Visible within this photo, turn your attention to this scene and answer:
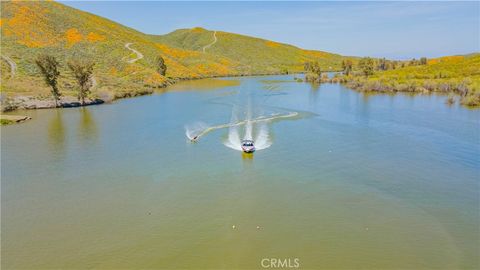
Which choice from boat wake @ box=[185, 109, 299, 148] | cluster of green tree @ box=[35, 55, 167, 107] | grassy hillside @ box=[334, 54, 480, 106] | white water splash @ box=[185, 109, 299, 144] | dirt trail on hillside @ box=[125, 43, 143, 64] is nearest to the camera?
boat wake @ box=[185, 109, 299, 148]

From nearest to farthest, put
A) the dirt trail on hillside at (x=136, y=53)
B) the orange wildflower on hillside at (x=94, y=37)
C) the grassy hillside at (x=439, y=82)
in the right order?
the grassy hillside at (x=439, y=82), the dirt trail on hillside at (x=136, y=53), the orange wildflower on hillside at (x=94, y=37)

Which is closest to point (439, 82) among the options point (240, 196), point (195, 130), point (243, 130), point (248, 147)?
point (243, 130)

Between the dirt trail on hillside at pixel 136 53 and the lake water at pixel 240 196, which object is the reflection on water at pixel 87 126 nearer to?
the lake water at pixel 240 196

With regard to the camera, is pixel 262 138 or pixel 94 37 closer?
pixel 262 138

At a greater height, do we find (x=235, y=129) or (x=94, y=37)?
(x=94, y=37)

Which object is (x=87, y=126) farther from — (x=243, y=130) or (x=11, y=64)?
(x=11, y=64)

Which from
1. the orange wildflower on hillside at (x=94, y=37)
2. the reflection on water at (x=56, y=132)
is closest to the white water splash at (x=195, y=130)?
the reflection on water at (x=56, y=132)

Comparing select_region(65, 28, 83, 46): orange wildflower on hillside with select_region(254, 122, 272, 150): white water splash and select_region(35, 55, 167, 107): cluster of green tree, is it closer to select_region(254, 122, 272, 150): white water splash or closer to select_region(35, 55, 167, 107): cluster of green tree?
select_region(35, 55, 167, 107): cluster of green tree

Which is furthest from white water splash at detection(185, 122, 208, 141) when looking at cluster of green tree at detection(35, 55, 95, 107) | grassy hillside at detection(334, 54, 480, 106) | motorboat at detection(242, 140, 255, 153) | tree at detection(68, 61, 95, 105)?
grassy hillside at detection(334, 54, 480, 106)

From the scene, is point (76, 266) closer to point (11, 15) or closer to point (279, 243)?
point (279, 243)

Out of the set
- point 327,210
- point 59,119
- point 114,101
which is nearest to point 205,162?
point 327,210
